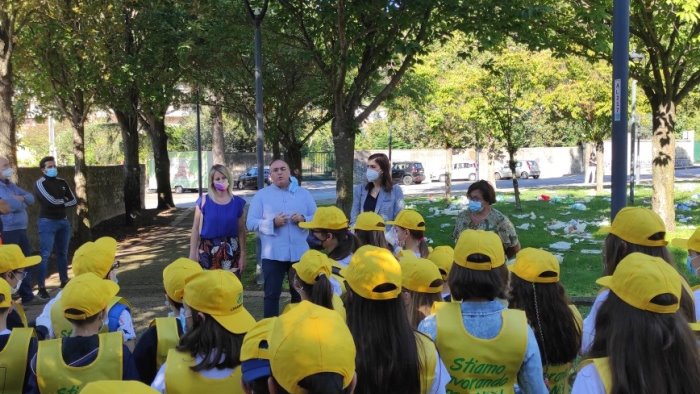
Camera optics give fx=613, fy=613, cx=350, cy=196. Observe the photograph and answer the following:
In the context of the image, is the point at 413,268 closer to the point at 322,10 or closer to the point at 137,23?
the point at 322,10

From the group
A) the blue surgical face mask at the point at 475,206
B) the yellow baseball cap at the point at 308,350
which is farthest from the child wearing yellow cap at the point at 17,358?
the blue surgical face mask at the point at 475,206

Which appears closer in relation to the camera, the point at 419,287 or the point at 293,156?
the point at 419,287

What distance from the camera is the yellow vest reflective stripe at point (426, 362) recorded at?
2363 millimetres

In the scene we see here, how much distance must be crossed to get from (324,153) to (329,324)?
4877 centimetres

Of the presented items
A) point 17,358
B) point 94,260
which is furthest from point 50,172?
point 17,358

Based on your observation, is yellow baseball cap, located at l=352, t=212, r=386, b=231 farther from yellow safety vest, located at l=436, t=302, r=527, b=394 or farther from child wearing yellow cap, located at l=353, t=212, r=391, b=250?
yellow safety vest, located at l=436, t=302, r=527, b=394

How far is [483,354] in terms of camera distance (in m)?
2.67

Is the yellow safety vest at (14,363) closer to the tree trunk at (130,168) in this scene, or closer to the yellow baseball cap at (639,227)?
the yellow baseball cap at (639,227)

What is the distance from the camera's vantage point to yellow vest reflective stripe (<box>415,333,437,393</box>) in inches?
93.0

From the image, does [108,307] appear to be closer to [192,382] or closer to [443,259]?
[192,382]

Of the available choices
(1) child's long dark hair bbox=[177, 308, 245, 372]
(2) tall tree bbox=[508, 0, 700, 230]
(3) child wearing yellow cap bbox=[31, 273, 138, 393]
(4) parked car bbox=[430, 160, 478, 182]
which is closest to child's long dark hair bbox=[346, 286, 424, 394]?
(1) child's long dark hair bbox=[177, 308, 245, 372]

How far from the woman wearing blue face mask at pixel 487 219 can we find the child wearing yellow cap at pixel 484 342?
264 centimetres

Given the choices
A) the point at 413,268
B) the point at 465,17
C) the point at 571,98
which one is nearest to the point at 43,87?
the point at 465,17

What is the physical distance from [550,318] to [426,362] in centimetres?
110
